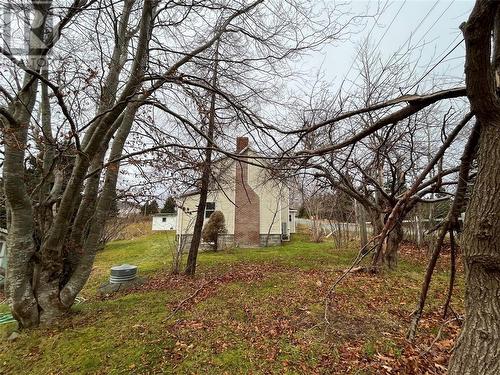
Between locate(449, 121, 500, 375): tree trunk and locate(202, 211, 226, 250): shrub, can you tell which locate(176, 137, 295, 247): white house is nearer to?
locate(202, 211, 226, 250): shrub

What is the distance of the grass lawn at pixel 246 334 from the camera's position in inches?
124

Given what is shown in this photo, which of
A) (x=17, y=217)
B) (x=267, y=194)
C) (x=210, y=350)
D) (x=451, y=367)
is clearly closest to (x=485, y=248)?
(x=451, y=367)

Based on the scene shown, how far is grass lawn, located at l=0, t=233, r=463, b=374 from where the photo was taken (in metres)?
3.16

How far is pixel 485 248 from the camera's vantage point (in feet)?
4.69

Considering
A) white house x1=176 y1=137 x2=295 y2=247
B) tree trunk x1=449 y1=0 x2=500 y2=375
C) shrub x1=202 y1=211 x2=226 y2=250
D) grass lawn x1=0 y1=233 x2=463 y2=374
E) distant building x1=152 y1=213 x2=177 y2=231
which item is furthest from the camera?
distant building x1=152 y1=213 x2=177 y2=231

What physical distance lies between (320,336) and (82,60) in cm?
535

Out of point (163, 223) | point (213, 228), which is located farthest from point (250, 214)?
point (163, 223)

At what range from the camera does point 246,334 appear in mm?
3969

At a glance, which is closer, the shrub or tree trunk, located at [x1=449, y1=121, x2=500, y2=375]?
tree trunk, located at [x1=449, y1=121, x2=500, y2=375]

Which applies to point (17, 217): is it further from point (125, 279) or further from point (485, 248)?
point (485, 248)

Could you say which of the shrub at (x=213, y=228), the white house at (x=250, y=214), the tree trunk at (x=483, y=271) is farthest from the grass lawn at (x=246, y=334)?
the white house at (x=250, y=214)

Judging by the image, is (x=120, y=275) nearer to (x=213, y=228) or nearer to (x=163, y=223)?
(x=213, y=228)

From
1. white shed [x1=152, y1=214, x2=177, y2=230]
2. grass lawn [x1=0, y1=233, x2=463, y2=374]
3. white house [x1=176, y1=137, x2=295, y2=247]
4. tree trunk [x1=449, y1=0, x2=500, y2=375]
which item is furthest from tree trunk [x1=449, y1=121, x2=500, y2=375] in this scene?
white shed [x1=152, y1=214, x2=177, y2=230]

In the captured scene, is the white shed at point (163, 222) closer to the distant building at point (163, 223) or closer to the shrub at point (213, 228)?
the distant building at point (163, 223)
